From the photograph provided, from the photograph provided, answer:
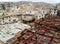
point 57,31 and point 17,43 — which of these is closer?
point 17,43

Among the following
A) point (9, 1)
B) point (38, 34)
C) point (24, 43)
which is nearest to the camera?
point (24, 43)

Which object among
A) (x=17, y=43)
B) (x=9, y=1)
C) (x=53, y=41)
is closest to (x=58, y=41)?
(x=53, y=41)

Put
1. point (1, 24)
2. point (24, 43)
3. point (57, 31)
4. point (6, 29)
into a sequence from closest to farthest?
1. point (24, 43)
2. point (57, 31)
3. point (6, 29)
4. point (1, 24)

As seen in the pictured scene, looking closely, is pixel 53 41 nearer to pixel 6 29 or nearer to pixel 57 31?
pixel 57 31

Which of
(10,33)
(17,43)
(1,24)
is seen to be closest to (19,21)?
(1,24)

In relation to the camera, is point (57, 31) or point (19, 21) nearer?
point (57, 31)

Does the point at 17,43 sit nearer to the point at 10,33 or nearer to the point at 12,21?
the point at 10,33

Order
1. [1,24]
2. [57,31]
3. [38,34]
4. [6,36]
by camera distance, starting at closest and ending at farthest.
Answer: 1. [38,34]
2. [57,31]
3. [6,36]
4. [1,24]

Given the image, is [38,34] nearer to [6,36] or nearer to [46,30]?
[46,30]

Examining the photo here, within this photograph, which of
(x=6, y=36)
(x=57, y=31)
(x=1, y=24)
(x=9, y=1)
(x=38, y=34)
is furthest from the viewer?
(x=9, y=1)
